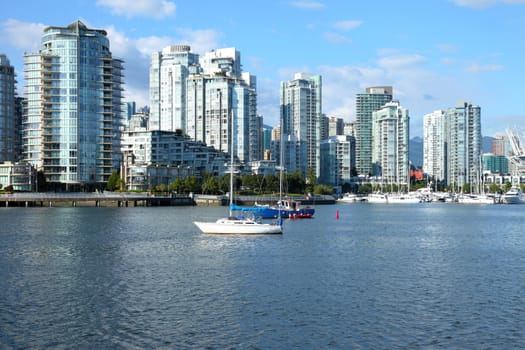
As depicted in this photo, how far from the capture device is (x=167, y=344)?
1257 inches

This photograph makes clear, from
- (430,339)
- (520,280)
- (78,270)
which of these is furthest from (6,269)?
(520,280)

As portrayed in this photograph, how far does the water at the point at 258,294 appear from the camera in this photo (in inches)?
1315

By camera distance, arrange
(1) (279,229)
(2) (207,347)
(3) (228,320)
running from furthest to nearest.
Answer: (1) (279,229)
(3) (228,320)
(2) (207,347)

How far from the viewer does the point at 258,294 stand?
143ft

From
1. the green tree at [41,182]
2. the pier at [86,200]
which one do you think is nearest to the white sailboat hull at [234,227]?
the pier at [86,200]

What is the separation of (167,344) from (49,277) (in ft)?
68.7


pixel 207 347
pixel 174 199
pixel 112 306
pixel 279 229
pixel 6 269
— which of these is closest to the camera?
pixel 207 347

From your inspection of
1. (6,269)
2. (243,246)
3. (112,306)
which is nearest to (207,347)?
(112,306)

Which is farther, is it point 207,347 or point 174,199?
point 174,199

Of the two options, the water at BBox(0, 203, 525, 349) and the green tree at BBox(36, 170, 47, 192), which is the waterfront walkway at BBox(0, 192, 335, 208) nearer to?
the green tree at BBox(36, 170, 47, 192)

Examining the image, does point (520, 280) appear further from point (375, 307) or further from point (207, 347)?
point (207, 347)

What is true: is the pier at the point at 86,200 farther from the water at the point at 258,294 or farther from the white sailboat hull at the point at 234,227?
the white sailboat hull at the point at 234,227

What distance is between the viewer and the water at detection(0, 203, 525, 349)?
110 ft

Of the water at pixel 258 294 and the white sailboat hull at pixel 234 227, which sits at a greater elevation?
the white sailboat hull at pixel 234 227
